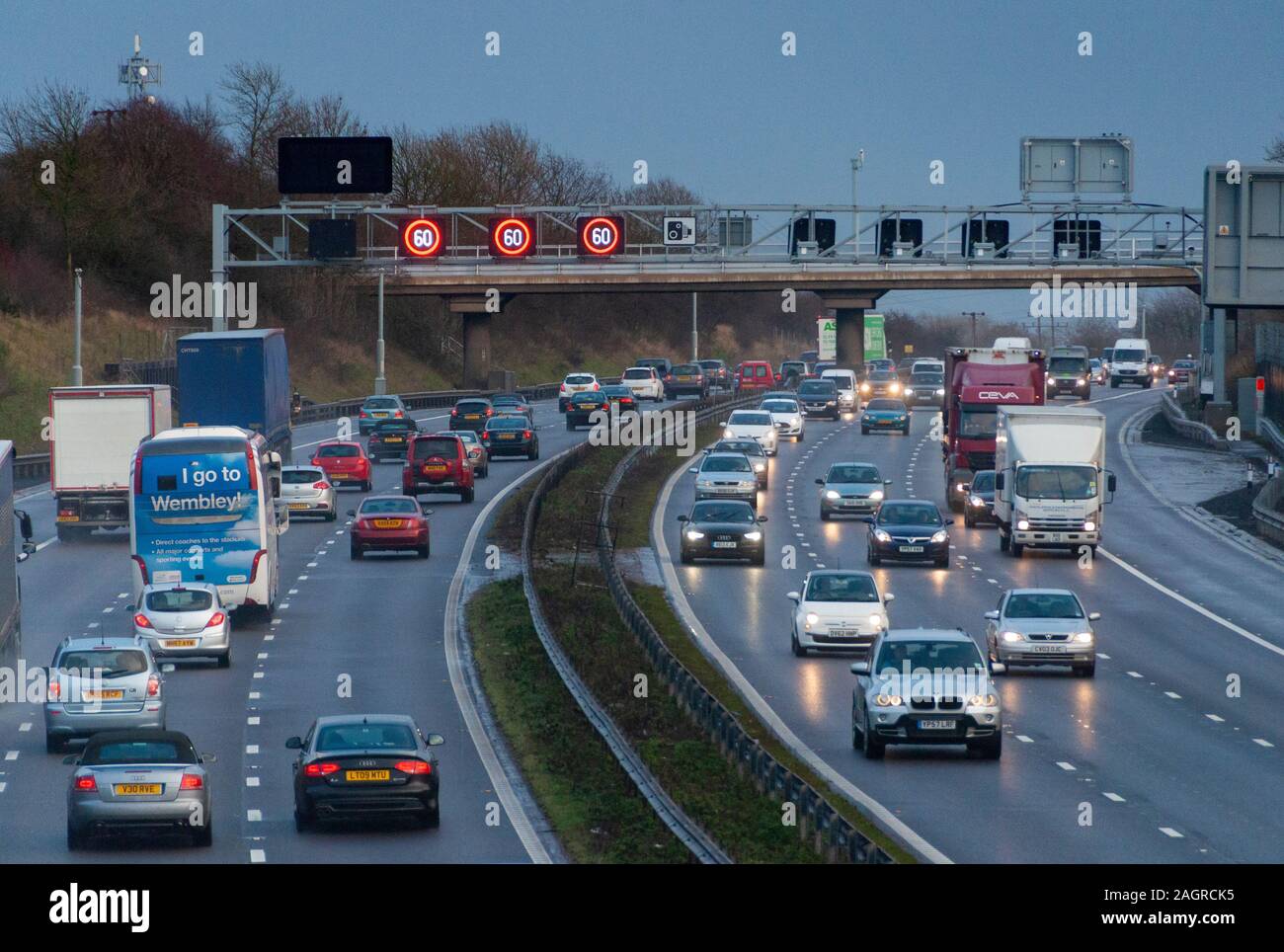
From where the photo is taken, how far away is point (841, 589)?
3509 cm

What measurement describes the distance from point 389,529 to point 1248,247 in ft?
69.1

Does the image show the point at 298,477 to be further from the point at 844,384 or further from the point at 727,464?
the point at 844,384

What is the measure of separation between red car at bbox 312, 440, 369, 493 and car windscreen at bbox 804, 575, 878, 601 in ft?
95.3

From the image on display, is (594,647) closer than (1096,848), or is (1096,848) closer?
(1096,848)

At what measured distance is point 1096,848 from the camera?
67.1ft

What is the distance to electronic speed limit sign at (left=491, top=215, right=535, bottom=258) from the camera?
70.6 metres

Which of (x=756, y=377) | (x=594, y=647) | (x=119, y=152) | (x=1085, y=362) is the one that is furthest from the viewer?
(x=119, y=152)

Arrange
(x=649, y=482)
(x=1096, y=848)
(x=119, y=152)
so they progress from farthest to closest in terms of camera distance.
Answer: (x=119, y=152) → (x=649, y=482) → (x=1096, y=848)

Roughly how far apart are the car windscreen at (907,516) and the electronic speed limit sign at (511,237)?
26.2 meters

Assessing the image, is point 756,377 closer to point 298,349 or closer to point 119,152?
point 298,349

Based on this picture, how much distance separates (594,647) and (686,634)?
255 cm

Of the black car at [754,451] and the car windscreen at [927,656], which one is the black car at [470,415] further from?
the car windscreen at [927,656]

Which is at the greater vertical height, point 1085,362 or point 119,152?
point 119,152
